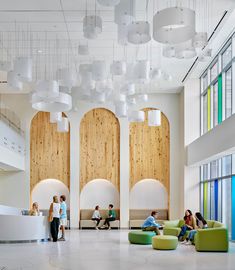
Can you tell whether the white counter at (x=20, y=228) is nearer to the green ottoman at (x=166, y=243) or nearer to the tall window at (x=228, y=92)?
the green ottoman at (x=166, y=243)

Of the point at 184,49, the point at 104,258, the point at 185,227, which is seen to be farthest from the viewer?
the point at 185,227

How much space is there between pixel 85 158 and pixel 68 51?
857 centimetres

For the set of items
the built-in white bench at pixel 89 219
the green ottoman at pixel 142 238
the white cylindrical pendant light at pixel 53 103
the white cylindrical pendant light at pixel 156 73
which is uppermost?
the white cylindrical pendant light at pixel 156 73

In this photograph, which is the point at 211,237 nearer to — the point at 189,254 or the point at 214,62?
the point at 189,254

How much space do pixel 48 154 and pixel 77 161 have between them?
1.52 metres

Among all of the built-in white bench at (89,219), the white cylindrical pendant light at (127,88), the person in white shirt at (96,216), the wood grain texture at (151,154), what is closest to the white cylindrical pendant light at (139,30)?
the white cylindrical pendant light at (127,88)

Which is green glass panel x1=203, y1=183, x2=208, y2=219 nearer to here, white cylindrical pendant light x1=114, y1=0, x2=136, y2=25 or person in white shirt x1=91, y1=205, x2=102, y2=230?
person in white shirt x1=91, y1=205, x2=102, y2=230

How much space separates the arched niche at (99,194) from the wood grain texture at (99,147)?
828mm

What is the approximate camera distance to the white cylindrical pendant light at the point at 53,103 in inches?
560

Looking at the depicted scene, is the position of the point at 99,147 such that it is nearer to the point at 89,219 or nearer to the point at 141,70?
the point at 89,219

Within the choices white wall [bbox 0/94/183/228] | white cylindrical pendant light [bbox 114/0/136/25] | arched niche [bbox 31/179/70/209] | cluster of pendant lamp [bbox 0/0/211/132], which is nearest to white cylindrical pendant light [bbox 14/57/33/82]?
cluster of pendant lamp [bbox 0/0/211/132]

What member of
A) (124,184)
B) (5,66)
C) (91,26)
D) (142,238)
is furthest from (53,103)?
(124,184)

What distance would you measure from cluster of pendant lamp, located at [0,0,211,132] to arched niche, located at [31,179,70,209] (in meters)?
7.22

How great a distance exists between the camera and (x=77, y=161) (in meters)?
26.3
